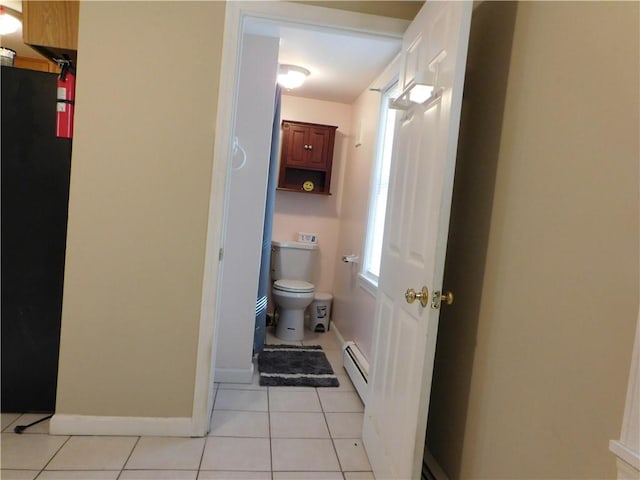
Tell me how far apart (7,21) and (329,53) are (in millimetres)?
1986

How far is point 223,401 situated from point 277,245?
1641mm

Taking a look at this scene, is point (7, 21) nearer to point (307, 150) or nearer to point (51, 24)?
point (51, 24)

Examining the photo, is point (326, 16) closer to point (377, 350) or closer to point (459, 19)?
point (459, 19)

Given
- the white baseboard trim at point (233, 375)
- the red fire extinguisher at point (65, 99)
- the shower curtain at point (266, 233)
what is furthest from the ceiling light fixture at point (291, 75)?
the white baseboard trim at point (233, 375)

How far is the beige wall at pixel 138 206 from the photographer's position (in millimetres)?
1762

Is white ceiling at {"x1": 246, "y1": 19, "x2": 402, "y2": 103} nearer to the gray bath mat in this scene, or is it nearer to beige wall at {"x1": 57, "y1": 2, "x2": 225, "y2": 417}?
beige wall at {"x1": 57, "y1": 2, "x2": 225, "y2": 417}

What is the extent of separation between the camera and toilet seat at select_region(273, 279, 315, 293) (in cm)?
333

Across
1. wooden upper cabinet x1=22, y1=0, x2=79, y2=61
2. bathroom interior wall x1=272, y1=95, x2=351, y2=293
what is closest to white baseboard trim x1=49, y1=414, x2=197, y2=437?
wooden upper cabinet x1=22, y1=0, x2=79, y2=61

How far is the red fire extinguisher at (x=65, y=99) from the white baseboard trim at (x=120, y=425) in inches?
53.9

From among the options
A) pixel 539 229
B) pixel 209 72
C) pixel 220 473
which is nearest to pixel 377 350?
pixel 220 473

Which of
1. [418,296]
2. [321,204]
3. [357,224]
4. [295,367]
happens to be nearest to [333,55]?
[357,224]

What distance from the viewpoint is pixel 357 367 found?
2.55 m

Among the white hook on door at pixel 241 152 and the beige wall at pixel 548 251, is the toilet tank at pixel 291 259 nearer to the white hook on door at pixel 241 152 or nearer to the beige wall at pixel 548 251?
the white hook on door at pixel 241 152

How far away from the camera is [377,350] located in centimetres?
188
